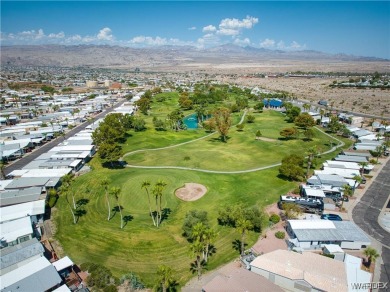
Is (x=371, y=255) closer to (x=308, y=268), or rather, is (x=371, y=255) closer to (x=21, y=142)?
(x=308, y=268)

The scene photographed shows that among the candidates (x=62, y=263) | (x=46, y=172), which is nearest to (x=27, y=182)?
(x=46, y=172)

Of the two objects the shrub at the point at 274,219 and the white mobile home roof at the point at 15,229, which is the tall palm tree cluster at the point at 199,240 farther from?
the white mobile home roof at the point at 15,229

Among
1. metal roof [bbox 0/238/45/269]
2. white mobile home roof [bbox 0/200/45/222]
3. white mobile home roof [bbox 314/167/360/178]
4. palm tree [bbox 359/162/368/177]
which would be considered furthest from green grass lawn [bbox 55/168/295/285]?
palm tree [bbox 359/162/368/177]

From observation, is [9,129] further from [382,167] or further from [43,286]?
[382,167]

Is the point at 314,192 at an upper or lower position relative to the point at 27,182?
upper

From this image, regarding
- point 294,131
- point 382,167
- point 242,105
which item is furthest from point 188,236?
point 242,105

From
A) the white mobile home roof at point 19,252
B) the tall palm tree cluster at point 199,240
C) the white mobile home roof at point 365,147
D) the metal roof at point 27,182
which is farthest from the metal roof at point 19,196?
the white mobile home roof at point 365,147

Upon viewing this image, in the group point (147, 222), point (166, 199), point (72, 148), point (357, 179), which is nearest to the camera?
point (147, 222)
